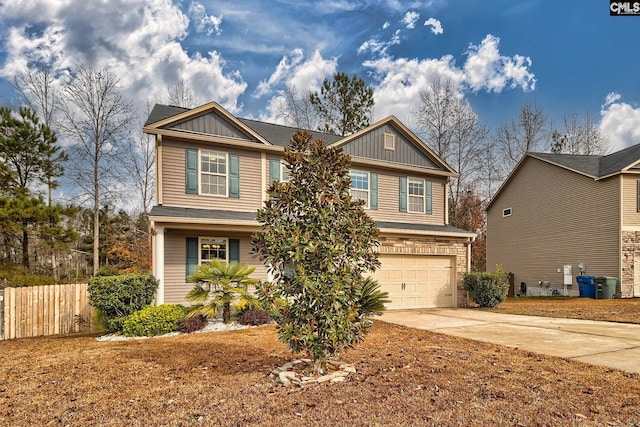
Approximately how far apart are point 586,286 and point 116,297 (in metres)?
18.1

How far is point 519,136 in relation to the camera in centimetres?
2817

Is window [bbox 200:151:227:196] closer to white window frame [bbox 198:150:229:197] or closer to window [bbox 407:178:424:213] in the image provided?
white window frame [bbox 198:150:229:197]

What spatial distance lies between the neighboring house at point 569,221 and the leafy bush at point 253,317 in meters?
15.3

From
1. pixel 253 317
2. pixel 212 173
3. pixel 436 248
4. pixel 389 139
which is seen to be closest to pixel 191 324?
pixel 253 317

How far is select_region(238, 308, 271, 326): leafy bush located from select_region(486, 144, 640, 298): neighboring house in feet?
Result: 50.1

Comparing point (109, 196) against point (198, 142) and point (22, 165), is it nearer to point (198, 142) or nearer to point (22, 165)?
point (22, 165)

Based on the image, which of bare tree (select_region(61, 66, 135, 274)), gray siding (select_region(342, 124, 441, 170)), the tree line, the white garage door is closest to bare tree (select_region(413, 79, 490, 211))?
the tree line

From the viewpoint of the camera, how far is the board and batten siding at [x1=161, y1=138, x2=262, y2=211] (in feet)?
38.0

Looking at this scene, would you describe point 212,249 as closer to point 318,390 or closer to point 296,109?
point 318,390

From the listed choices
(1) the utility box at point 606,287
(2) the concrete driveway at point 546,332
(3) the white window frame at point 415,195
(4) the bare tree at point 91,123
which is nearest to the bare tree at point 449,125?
(1) the utility box at point 606,287

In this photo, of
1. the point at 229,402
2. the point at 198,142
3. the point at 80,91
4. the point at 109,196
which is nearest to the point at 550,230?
the point at 198,142

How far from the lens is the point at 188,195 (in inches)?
464
